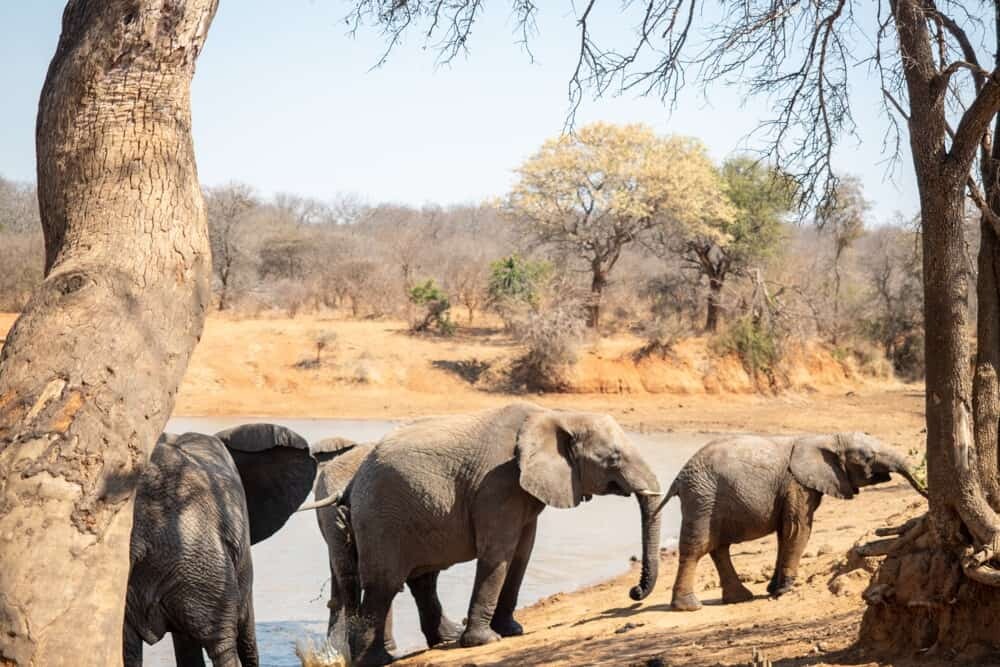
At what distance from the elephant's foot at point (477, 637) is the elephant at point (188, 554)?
2.58m

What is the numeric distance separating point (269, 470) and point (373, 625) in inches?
76.0

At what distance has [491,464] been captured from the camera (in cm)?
855

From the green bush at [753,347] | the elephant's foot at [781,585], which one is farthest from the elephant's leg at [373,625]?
the green bush at [753,347]

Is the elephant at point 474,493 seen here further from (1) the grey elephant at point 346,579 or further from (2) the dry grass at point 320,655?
(1) the grey elephant at point 346,579

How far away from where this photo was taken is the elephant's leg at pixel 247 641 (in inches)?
260

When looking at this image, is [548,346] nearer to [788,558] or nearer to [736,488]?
[736,488]

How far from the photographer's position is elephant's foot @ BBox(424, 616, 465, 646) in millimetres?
9288

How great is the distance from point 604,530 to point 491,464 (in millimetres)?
6651

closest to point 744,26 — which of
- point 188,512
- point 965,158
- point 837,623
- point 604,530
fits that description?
point 965,158

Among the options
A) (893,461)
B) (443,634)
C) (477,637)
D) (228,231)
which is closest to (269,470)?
(477,637)

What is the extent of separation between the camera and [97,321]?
3.45 m

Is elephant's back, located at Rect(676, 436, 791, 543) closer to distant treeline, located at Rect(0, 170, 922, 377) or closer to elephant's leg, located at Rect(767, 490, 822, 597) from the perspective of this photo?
elephant's leg, located at Rect(767, 490, 822, 597)

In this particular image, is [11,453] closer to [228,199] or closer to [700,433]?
[700,433]

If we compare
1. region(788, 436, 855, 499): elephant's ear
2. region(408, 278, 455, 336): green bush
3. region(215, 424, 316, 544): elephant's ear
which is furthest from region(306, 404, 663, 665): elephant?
region(408, 278, 455, 336): green bush
